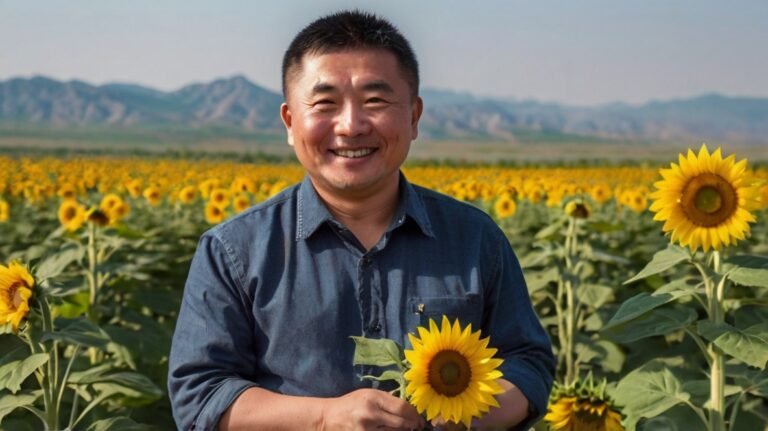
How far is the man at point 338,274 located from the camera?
206 cm

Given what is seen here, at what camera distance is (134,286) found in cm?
594

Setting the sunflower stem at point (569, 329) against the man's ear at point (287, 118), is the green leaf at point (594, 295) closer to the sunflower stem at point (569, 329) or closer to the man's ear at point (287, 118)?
the sunflower stem at point (569, 329)

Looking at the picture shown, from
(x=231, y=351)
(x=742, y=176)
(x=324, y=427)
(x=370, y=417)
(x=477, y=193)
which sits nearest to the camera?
(x=370, y=417)

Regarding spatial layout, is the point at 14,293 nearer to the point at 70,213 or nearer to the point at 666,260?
the point at 666,260

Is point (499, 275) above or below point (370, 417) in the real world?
above

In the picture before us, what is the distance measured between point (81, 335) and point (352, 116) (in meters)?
1.40

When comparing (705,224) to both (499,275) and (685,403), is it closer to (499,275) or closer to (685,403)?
(685,403)

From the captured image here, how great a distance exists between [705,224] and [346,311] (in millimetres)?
1293

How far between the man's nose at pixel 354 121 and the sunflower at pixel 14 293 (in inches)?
51.7

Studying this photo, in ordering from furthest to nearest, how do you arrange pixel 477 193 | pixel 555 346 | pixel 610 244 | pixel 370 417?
1. pixel 477 193
2. pixel 610 244
3. pixel 555 346
4. pixel 370 417

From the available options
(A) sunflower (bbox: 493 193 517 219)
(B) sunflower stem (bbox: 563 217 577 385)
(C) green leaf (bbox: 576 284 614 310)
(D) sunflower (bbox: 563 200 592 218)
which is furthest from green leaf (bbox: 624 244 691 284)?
(A) sunflower (bbox: 493 193 517 219)

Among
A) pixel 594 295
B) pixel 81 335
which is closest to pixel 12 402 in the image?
pixel 81 335

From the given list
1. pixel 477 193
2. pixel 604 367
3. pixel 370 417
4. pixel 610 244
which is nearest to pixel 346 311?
pixel 370 417

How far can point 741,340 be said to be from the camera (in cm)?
272
